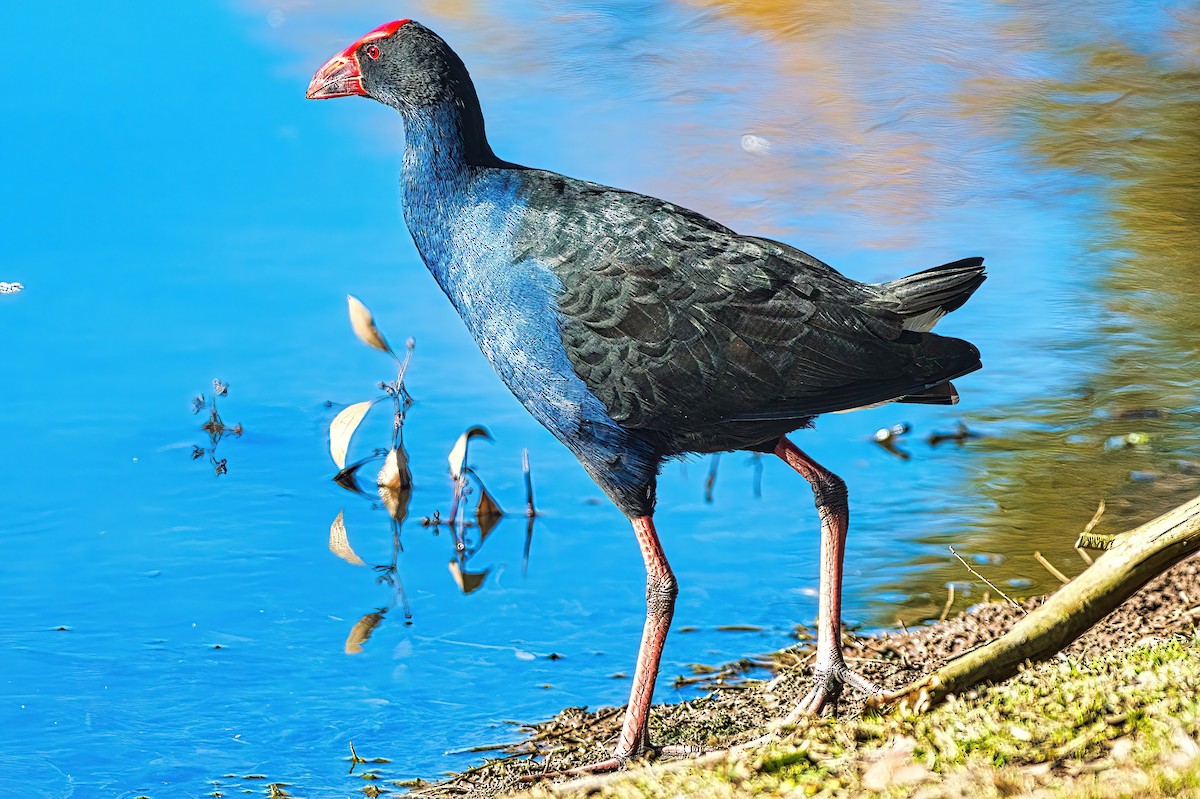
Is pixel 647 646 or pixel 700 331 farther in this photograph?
pixel 647 646

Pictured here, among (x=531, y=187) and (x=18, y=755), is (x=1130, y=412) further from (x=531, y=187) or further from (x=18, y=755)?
(x=18, y=755)

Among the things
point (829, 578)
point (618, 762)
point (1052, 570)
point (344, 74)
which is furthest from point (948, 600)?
point (344, 74)

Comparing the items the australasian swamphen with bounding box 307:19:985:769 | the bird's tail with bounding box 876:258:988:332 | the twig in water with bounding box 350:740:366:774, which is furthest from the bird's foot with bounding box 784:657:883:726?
the twig in water with bounding box 350:740:366:774

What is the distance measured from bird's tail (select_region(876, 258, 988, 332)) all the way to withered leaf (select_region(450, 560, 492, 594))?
2229 millimetres

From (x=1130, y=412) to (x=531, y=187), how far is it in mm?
4356

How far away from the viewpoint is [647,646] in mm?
4676

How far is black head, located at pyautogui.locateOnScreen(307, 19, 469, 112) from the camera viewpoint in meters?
4.82

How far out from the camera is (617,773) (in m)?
4.26

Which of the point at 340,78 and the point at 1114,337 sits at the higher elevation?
the point at 340,78

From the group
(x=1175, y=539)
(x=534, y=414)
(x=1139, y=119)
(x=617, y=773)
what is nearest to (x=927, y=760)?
(x=617, y=773)

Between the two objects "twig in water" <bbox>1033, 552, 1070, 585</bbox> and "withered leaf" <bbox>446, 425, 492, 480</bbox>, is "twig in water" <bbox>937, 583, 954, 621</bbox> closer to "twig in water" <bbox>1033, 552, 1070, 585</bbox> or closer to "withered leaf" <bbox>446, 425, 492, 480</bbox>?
"twig in water" <bbox>1033, 552, 1070, 585</bbox>

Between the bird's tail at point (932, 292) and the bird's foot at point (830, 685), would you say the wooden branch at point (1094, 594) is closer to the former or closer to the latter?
the bird's foot at point (830, 685)

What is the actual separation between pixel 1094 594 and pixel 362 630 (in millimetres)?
2730

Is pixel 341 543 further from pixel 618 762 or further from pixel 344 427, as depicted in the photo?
pixel 618 762
